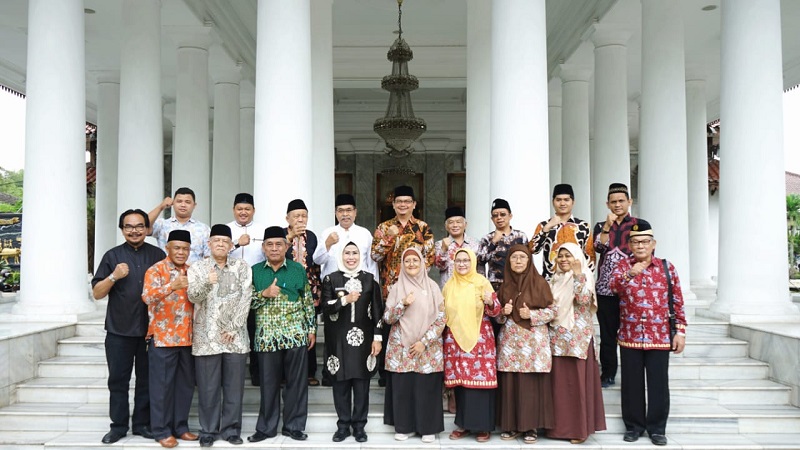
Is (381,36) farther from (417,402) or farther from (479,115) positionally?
(417,402)

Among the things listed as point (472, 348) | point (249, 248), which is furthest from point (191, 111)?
point (472, 348)

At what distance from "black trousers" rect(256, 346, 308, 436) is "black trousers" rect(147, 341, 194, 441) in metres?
0.62

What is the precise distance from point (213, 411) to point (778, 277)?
643cm

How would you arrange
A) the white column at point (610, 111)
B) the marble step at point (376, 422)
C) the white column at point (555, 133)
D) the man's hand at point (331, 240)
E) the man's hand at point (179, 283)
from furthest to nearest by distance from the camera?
the white column at point (555, 133) < the white column at point (610, 111) < the man's hand at point (331, 240) < the marble step at point (376, 422) < the man's hand at point (179, 283)

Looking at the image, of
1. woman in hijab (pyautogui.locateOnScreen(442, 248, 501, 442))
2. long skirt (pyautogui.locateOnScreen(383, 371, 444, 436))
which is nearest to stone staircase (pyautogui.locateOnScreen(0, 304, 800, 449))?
long skirt (pyautogui.locateOnScreen(383, 371, 444, 436))

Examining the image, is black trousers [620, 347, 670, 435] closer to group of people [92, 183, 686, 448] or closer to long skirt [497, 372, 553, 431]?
group of people [92, 183, 686, 448]

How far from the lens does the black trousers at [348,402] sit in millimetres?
5066

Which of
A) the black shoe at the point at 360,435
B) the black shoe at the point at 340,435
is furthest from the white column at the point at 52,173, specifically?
the black shoe at the point at 360,435

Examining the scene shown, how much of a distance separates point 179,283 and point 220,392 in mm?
1033

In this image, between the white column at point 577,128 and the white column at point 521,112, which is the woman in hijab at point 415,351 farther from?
the white column at point 577,128

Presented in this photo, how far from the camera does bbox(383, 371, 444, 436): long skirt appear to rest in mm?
5000

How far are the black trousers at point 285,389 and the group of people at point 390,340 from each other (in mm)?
12

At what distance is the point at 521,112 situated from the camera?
6.64 meters

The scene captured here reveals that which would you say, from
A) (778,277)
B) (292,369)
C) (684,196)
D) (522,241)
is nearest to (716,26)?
(684,196)
